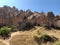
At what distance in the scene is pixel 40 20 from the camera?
32.8 metres

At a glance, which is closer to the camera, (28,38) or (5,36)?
(28,38)

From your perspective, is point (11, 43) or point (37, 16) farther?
point (37, 16)

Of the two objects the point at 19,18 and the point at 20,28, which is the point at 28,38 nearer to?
the point at 20,28

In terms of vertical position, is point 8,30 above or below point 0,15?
below

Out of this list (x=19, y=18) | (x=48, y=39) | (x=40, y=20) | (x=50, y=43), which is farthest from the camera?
(x=19, y=18)

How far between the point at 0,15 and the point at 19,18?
6500 mm

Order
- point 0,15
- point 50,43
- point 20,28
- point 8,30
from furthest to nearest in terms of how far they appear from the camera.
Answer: point 0,15
point 20,28
point 8,30
point 50,43

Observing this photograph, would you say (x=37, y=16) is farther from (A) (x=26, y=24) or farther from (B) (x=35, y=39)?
(B) (x=35, y=39)

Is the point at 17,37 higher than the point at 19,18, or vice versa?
the point at 19,18

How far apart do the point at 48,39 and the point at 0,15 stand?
70.1ft

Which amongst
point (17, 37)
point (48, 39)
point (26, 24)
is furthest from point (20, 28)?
point (48, 39)

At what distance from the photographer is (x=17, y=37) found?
21.6 m

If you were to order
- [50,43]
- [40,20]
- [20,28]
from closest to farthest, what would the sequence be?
[50,43], [20,28], [40,20]

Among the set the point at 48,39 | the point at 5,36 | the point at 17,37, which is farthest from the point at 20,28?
the point at 48,39
